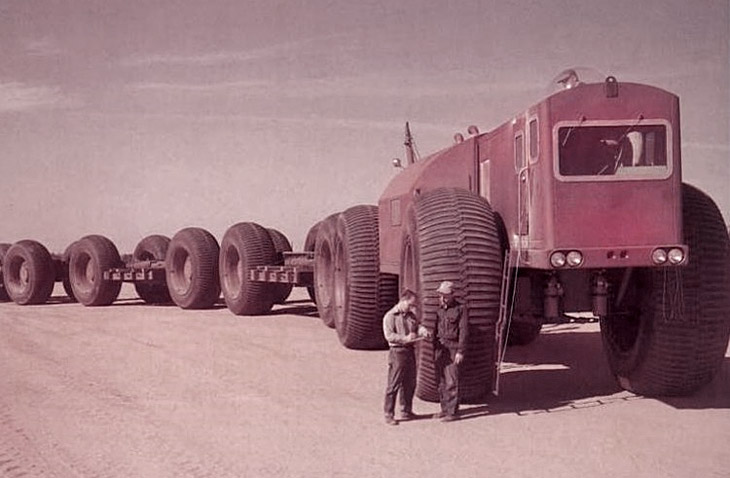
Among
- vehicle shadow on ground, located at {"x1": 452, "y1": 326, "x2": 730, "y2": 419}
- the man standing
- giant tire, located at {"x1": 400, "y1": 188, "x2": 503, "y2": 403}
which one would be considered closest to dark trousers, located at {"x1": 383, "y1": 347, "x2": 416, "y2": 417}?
the man standing

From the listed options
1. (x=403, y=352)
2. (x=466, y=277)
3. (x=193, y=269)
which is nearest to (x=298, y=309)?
(x=193, y=269)

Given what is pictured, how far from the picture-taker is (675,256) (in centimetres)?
789

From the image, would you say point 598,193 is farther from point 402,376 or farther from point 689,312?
point 402,376

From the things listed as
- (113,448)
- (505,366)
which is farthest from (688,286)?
(113,448)

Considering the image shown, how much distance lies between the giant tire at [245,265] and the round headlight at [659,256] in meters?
10.7

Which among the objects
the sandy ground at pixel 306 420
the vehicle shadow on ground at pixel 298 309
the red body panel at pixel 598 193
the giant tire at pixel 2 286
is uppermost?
the red body panel at pixel 598 193

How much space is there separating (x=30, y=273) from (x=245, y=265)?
7477mm

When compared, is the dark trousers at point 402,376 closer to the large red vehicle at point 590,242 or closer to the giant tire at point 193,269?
the large red vehicle at point 590,242

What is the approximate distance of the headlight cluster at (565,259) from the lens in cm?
788

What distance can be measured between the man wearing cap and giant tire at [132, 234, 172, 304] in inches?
525

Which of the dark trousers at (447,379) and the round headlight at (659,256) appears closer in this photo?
the round headlight at (659,256)

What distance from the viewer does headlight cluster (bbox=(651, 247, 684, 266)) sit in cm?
788

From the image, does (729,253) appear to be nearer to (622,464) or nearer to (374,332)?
(622,464)

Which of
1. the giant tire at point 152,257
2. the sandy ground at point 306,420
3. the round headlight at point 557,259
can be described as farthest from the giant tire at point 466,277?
the giant tire at point 152,257
